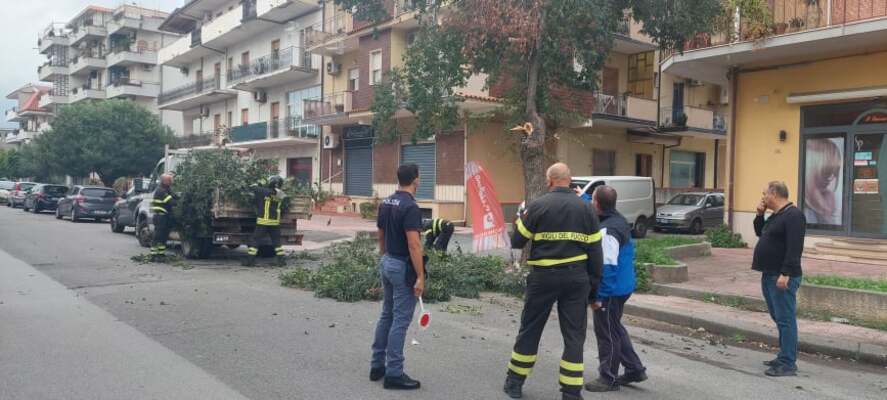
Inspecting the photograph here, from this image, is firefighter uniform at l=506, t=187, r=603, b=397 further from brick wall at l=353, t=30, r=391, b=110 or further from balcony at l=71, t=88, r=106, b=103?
balcony at l=71, t=88, r=106, b=103

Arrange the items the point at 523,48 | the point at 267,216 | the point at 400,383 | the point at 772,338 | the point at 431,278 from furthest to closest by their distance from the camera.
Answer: the point at 267,216, the point at 523,48, the point at 431,278, the point at 772,338, the point at 400,383

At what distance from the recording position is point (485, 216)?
10688 mm

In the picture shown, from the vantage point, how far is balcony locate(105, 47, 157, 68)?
53.0m

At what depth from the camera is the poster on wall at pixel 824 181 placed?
13.9 metres

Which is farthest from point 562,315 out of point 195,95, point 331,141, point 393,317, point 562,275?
point 195,95

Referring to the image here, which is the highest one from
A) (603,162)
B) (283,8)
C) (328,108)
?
(283,8)

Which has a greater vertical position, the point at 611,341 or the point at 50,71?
the point at 50,71

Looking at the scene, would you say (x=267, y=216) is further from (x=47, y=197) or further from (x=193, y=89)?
(x=193, y=89)

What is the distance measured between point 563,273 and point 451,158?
62.0 feet

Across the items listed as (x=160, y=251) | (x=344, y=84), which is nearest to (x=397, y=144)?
(x=344, y=84)

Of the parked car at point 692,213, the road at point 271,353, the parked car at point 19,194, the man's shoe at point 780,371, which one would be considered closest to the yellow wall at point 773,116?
the parked car at point 692,213

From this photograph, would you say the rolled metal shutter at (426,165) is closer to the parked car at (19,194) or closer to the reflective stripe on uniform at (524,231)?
the reflective stripe on uniform at (524,231)

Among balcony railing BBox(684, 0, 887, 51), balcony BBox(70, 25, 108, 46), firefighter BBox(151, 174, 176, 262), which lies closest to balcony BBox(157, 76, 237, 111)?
balcony BBox(70, 25, 108, 46)

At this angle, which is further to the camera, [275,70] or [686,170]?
[275,70]
